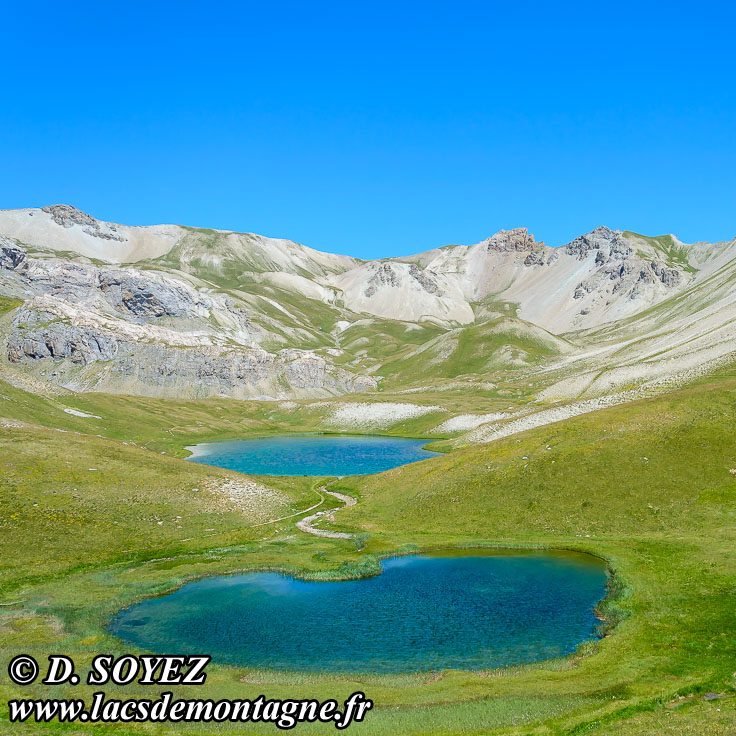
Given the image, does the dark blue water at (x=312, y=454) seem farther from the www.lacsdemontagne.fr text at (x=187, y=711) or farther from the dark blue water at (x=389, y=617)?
the www.lacsdemontagne.fr text at (x=187, y=711)

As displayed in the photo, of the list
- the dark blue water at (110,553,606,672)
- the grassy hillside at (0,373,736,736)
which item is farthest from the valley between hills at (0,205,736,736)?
the dark blue water at (110,553,606,672)

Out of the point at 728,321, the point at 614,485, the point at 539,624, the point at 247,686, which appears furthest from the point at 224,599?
the point at 728,321

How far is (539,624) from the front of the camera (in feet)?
131

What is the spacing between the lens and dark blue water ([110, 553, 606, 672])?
36.0 m

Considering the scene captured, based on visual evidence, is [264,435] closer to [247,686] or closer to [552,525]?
[552,525]

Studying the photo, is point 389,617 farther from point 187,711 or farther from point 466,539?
point 466,539

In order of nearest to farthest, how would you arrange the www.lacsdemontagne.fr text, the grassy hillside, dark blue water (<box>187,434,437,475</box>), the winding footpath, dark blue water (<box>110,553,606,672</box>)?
the www.lacsdemontagne.fr text → the grassy hillside → dark blue water (<box>110,553,606,672</box>) → the winding footpath → dark blue water (<box>187,434,437,475</box>)

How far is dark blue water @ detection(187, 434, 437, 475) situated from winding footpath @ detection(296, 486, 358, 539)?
23.7 meters

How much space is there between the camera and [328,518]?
7400 centimetres

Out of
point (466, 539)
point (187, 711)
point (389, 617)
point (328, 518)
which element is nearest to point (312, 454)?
point (328, 518)

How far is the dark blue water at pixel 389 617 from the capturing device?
36031mm

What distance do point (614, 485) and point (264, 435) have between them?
130718mm

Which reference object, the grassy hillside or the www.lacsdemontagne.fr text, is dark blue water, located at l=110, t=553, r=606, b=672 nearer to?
the grassy hillside

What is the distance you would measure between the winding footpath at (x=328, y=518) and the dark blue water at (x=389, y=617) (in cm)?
1296
